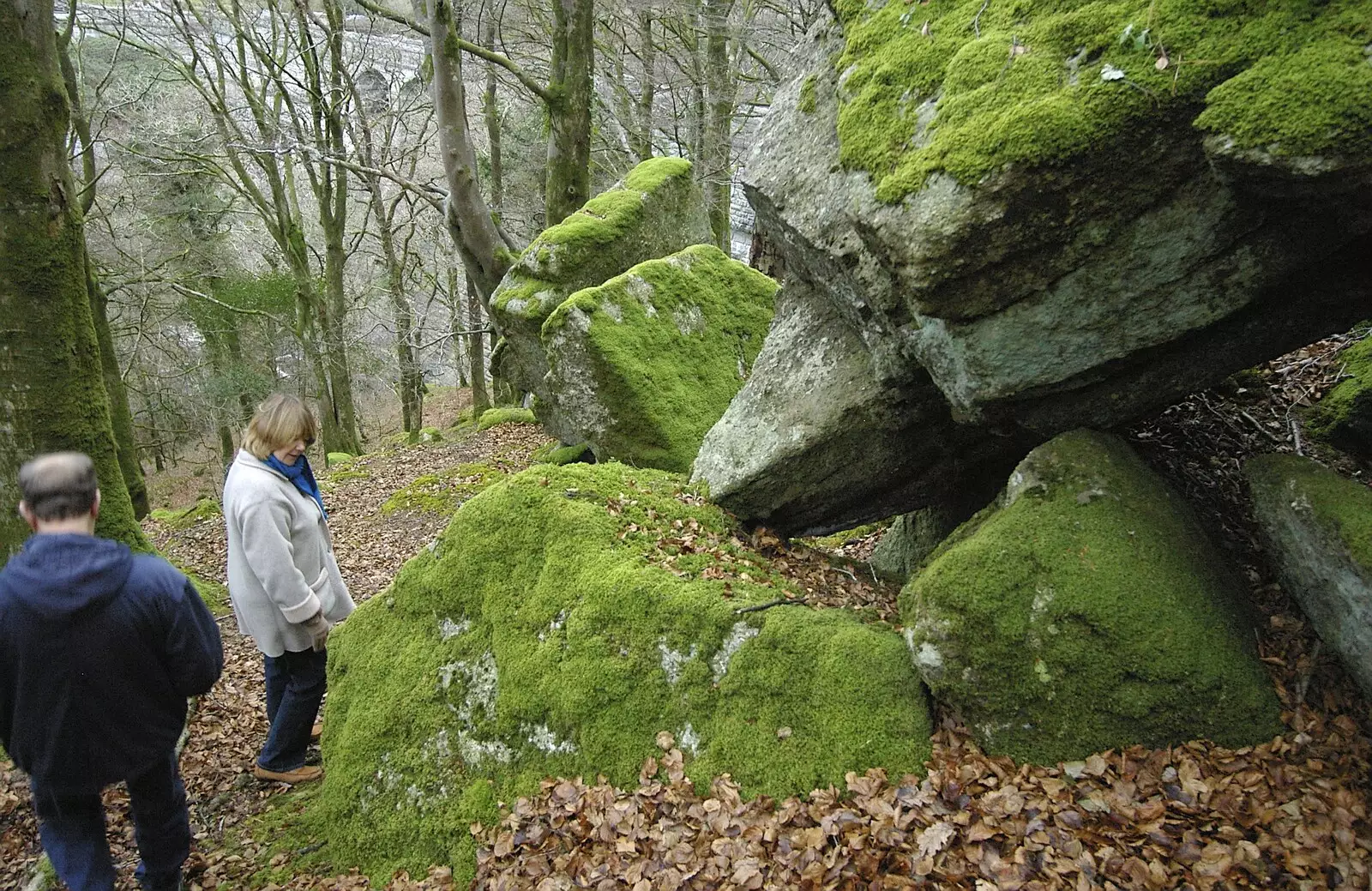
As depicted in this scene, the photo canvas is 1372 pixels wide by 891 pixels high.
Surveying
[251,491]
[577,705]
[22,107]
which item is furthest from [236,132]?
[577,705]

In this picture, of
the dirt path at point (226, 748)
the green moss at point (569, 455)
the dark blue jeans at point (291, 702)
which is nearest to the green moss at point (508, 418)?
the dirt path at point (226, 748)

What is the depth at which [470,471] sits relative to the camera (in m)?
12.9

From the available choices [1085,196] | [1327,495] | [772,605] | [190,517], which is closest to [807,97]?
[1085,196]

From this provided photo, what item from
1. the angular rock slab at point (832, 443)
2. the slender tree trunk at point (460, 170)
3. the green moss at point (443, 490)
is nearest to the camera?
the angular rock slab at point (832, 443)

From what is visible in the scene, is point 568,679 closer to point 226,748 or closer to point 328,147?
point 226,748

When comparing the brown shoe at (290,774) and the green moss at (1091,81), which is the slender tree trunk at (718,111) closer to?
the green moss at (1091,81)

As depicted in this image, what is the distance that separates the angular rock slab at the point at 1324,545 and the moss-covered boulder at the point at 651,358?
5565 mm

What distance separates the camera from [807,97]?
5.14 meters

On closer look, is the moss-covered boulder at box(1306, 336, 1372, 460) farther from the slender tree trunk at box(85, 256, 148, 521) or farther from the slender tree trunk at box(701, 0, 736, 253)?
the slender tree trunk at box(85, 256, 148, 521)

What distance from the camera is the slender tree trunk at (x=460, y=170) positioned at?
415 inches

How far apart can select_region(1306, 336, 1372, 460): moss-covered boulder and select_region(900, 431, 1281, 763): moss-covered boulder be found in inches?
48.0

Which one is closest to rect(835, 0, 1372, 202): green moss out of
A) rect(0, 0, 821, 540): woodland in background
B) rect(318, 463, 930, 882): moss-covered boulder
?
rect(318, 463, 930, 882): moss-covered boulder

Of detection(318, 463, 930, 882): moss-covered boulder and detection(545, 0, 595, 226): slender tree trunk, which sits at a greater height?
detection(545, 0, 595, 226): slender tree trunk

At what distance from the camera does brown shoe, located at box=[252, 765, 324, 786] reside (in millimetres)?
4984
